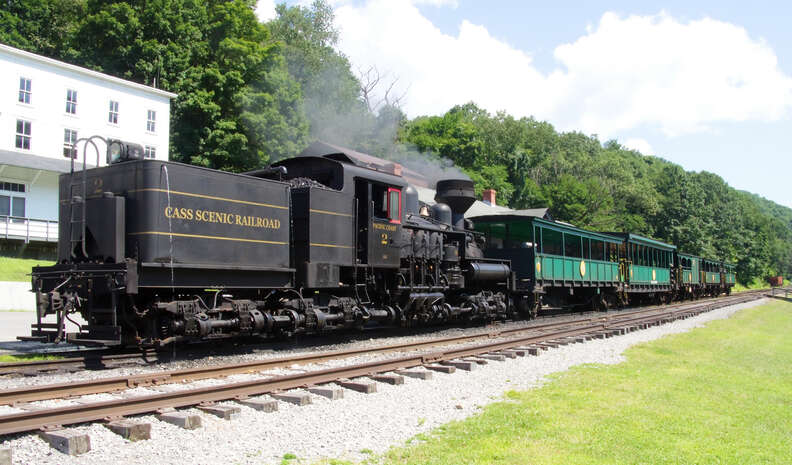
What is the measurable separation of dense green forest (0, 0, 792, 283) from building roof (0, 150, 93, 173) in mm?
8221

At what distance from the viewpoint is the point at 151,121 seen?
111 feet

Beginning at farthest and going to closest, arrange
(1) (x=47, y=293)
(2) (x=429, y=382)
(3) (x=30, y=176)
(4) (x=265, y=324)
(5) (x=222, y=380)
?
(3) (x=30, y=176)
(4) (x=265, y=324)
(1) (x=47, y=293)
(2) (x=429, y=382)
(5) (x=222, y=380)

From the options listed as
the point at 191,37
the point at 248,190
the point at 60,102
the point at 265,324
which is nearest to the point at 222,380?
the point at 265,324

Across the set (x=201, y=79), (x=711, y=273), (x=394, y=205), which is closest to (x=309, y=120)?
(x=201, y=79)

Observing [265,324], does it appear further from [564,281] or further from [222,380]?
[564,281]

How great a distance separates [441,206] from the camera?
53.2ft

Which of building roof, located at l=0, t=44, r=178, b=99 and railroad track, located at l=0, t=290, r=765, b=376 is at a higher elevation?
building roof, located at l=0, t=44, r=178, b=99

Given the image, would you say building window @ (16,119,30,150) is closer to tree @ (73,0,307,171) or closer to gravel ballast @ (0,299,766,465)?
tree @ (73,0,307,171)

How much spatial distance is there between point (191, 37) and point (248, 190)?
3489cm

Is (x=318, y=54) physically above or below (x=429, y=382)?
above

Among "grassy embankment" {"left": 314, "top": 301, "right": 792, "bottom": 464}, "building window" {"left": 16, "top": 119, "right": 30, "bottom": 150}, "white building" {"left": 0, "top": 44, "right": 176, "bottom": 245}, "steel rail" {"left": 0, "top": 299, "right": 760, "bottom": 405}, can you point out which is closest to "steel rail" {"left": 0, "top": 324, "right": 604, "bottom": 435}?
"steel rail" {"left": 0, "top": 299, "right": 760, "bottom": 405}

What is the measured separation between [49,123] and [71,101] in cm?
164

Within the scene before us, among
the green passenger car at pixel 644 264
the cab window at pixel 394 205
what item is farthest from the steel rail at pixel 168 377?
the green passenger car at pixel 644 264

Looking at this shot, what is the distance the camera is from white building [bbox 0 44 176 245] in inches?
1031
